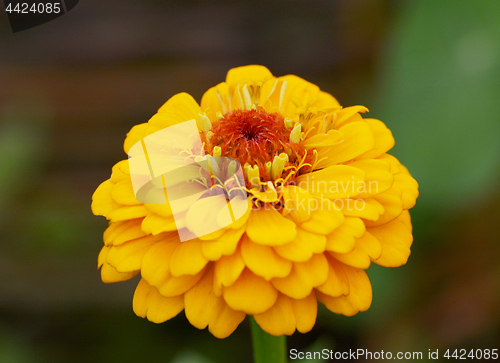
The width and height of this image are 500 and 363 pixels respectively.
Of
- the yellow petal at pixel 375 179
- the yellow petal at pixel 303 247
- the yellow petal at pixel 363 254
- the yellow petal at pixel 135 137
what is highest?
the yellow petal at pixel 135 137

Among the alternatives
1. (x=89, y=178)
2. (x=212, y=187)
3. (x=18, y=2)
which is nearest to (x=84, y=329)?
(x=89, y=178)

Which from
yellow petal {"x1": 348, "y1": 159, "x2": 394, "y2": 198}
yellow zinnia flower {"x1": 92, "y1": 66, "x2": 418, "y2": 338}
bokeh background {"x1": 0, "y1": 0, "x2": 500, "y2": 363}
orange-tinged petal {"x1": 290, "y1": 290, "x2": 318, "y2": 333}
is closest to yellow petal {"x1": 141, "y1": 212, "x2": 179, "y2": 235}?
yellow zinnia flower {"x1": 92, "y1": 66, "x2": 418, "y2": 338}

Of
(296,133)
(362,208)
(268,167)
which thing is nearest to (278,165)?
(268,167)

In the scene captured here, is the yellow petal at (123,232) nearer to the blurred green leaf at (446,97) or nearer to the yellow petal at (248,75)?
the yellow petal at (248,75)

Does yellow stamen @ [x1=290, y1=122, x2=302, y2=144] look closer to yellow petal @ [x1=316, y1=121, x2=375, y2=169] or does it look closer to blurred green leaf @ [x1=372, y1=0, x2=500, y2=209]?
yellow petal @ [x1=316, y1=121, x2=375, y2=169]

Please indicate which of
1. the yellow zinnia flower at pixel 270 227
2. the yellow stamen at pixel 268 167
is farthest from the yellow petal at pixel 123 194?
the yellow stamen at pixel 268 167
